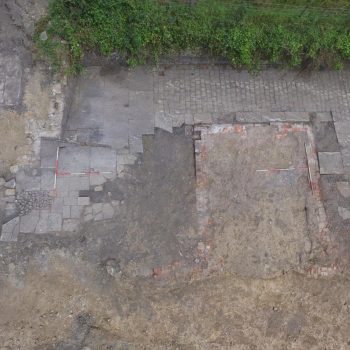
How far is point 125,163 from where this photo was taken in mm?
9336

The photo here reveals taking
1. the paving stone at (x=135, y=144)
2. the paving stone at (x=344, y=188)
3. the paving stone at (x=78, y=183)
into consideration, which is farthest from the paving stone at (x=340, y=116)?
the paving stone at (x=78, y=183)

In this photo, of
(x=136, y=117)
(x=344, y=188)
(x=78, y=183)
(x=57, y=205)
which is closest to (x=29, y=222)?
(x=57, y=205)

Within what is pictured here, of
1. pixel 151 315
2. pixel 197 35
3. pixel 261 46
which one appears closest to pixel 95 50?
pixel 197 35

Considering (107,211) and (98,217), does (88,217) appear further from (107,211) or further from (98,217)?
(107,211)

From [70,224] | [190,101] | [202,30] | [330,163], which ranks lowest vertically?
[70,224]

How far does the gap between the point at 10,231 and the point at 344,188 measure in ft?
23.7

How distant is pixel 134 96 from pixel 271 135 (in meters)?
3.30

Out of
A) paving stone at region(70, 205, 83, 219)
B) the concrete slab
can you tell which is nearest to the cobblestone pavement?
paving stone at region(70, 205, 83, 219)

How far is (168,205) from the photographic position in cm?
911

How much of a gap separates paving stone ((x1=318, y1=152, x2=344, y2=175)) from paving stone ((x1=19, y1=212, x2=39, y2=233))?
631 centimetres

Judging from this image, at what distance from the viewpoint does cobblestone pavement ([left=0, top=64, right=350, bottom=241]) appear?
8.84 m

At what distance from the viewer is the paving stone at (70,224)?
28.6 ft

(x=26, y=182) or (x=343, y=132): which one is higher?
(x=343, y=132)

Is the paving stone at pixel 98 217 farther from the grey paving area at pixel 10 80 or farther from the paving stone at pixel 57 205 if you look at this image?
the grey paving area at pixel 10 80
